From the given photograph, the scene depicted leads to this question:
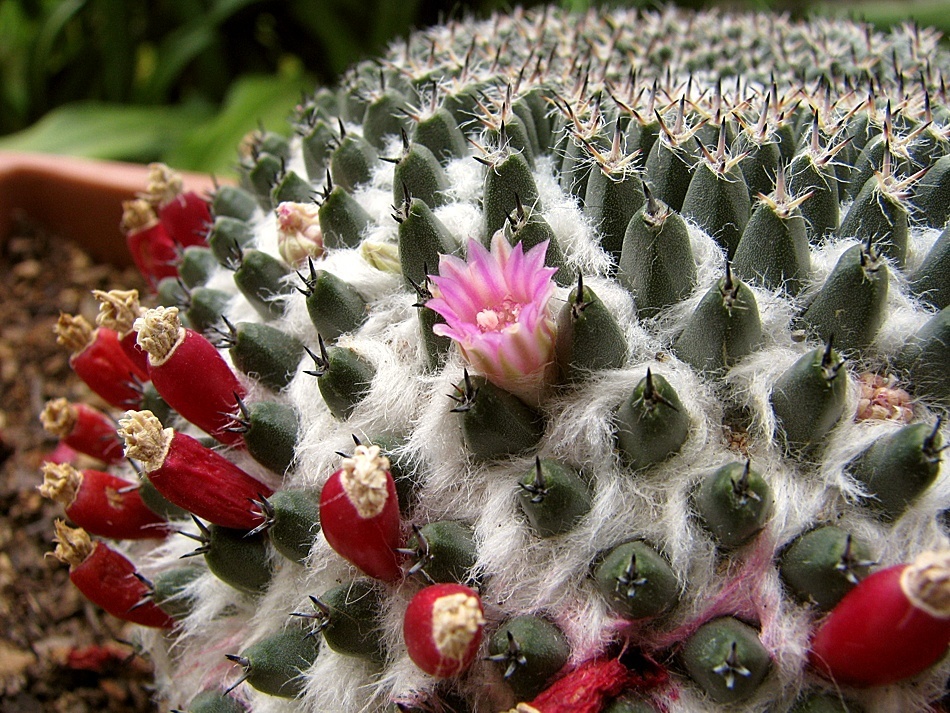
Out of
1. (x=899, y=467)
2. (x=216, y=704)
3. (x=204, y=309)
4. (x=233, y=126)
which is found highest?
(x=899, y=467)

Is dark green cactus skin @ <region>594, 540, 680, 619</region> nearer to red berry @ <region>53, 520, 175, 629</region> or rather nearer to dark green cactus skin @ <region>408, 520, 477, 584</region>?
dark green cactus skin @ <region>408, 520, 477, 584</region>

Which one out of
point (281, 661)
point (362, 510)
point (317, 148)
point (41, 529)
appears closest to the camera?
point (362, 510)

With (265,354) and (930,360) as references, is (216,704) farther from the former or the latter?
(930,360)

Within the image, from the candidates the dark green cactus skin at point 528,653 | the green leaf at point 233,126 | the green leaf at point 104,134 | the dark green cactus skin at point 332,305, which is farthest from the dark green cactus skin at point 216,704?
the green leaf at point 104,134

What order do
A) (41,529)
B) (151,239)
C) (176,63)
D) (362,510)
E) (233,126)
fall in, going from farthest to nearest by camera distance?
(176,63)
(233,126)
(41,529)
(151,239)
(362,510)

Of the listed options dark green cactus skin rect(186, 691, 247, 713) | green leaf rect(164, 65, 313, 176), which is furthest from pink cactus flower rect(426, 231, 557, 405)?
green leaf rect(164, 65, 313, 176)

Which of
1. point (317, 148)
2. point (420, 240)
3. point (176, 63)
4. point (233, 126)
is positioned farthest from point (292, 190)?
point (176, 63)
